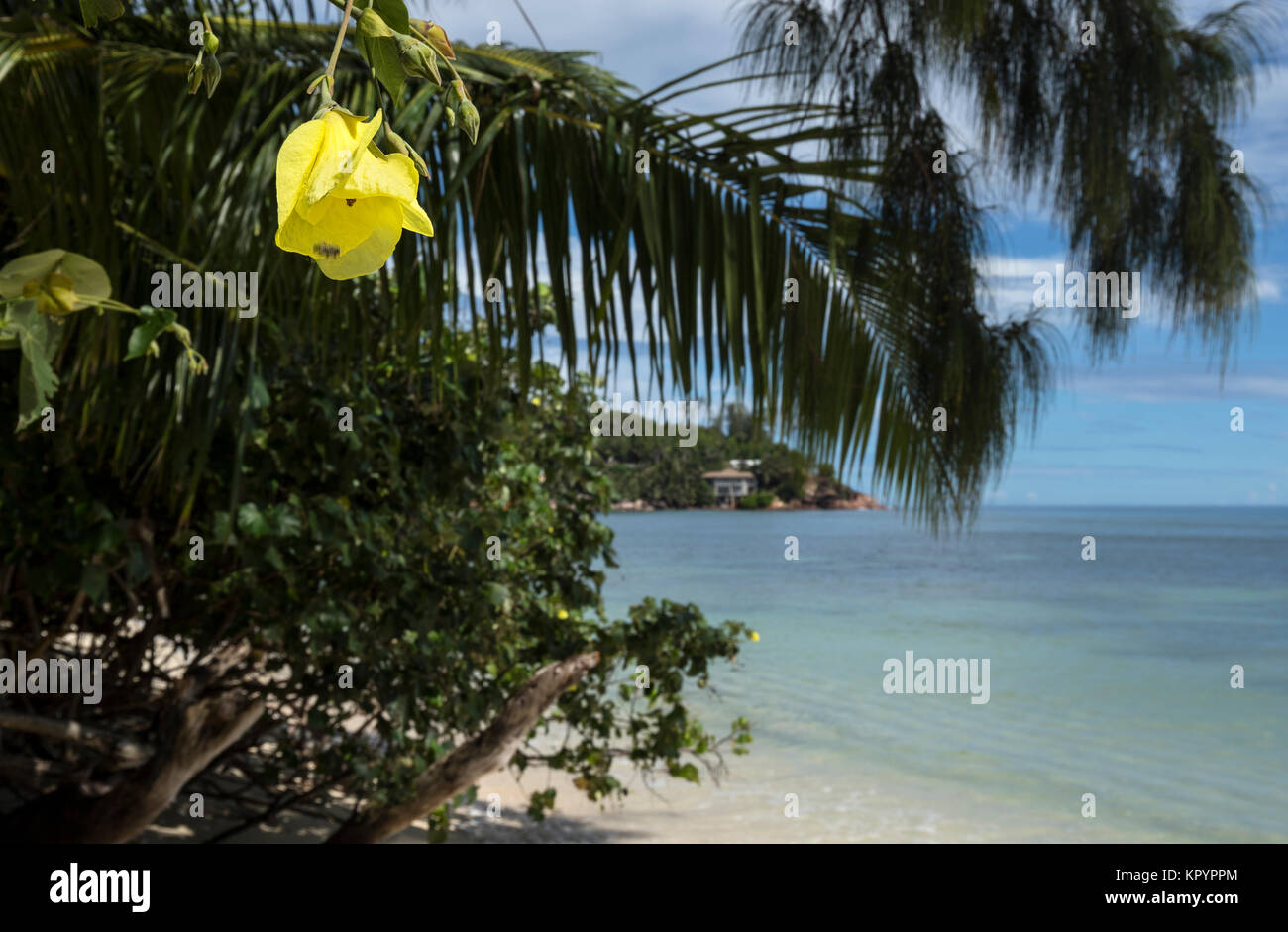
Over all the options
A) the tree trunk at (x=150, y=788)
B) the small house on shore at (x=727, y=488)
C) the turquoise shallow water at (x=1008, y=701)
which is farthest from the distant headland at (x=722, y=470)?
the tree trunk at (x=150, y=788)

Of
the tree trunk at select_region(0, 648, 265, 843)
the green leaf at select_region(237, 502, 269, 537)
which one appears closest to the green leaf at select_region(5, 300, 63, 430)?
the green leaf at select_region(237, 502, 269, 537)

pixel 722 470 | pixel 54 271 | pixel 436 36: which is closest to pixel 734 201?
pixel 54 271

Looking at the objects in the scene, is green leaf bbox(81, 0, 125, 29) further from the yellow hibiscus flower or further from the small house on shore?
the small house on shore

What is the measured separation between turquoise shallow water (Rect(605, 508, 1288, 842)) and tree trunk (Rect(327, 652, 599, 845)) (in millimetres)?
1334

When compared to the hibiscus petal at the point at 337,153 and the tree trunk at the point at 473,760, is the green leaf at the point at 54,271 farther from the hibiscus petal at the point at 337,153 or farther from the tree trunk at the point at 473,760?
the tree trunk at the point at 473,760

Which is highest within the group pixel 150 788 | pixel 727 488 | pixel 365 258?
pixel 365 258

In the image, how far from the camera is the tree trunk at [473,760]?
4012 millimetres

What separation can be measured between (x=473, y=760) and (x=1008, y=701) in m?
10.9

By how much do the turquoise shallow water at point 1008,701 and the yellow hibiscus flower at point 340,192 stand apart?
2.38 m

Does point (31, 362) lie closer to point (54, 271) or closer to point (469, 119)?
point (54, 271)

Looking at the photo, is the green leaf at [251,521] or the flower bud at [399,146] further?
the green leaf at [251,521]

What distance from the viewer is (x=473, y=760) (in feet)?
13.2
